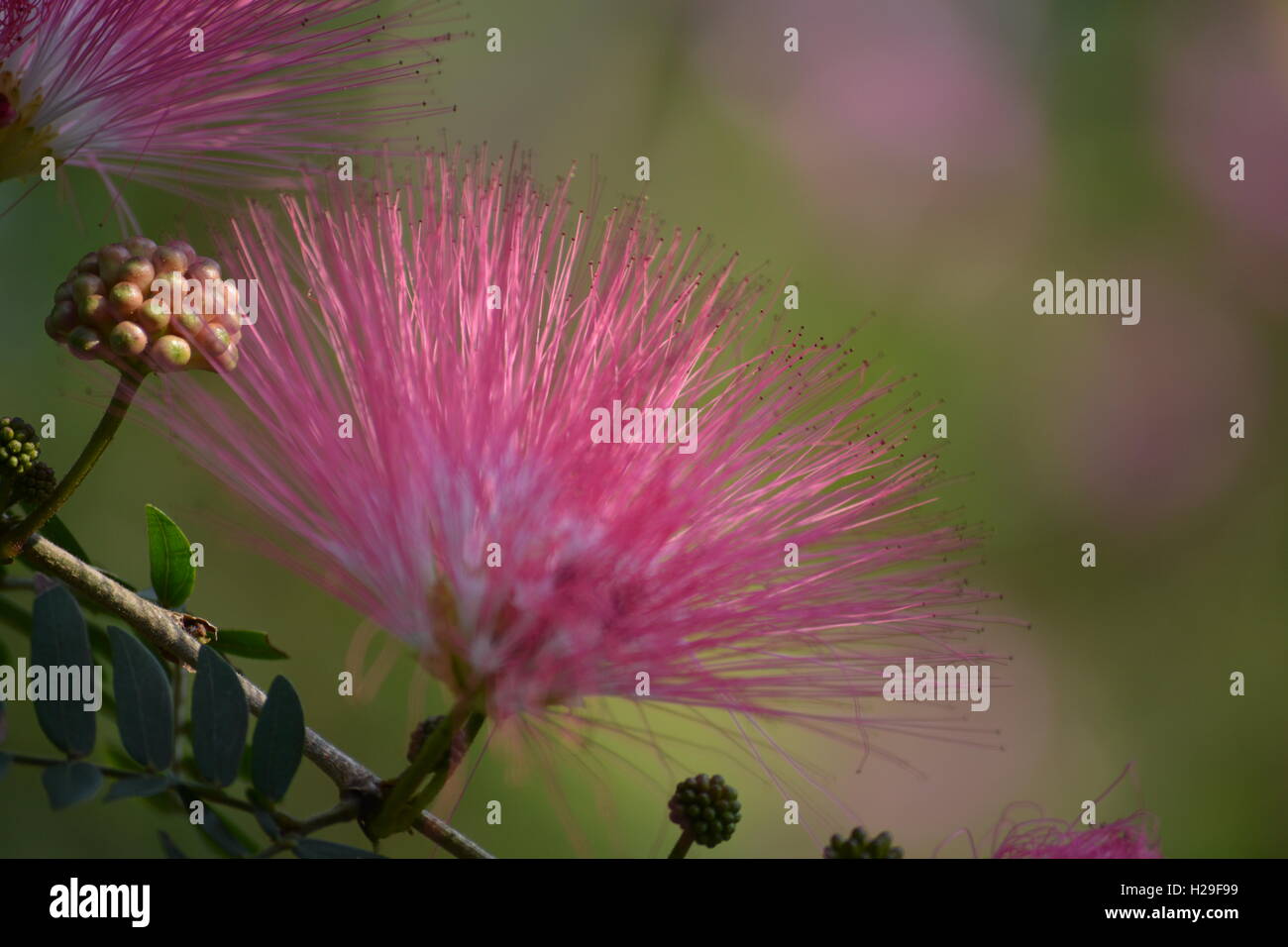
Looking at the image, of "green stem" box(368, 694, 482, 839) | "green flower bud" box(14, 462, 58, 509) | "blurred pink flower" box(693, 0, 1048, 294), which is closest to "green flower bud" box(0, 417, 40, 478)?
"green flower bud" box(14, 462, 58, 509)

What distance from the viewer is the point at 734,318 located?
0.93m

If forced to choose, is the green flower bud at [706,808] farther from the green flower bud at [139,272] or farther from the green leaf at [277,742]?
the green flower bud at [139,272]

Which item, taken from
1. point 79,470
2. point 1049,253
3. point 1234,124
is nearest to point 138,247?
point 79,470

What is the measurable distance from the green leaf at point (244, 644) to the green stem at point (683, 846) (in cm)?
33

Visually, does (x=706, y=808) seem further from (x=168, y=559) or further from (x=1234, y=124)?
(x=1234, y=124)

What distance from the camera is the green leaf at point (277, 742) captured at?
79 centimetres

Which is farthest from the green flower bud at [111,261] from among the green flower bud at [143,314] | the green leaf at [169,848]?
the green leaf at [169,848]

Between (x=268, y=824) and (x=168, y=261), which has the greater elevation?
(x=168, y=261)

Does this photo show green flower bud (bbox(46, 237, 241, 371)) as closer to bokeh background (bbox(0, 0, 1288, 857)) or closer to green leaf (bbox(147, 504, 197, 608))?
green leaf (bbox(147, 504, 197, 608))

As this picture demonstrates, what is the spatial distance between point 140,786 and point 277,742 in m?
0.08

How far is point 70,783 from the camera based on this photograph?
73cm
